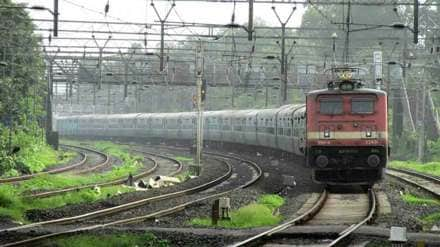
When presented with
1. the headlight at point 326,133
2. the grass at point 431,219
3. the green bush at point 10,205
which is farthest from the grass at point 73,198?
the grass at point 431,219

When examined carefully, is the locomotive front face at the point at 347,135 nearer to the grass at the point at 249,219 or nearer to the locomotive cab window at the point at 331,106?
the locomotive cab window at the point at 331,106

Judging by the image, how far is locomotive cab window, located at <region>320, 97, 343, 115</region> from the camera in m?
20.5

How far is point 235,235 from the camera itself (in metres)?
11.9

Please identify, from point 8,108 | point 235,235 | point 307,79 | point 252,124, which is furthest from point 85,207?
point 307,79

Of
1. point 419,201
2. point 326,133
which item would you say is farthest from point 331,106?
point 419,201

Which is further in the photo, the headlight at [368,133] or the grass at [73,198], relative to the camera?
the headlight at [368,133]

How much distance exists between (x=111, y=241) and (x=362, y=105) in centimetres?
1169

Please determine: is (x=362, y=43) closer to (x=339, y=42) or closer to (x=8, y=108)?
(x=339, y=42)

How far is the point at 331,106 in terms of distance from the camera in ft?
67.5

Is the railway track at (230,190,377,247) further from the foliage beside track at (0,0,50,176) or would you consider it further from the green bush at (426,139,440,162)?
the green bush at (426,139,440,162)

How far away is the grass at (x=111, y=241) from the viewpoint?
35.0 ft

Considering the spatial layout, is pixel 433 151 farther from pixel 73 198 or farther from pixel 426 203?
pixel 73 198

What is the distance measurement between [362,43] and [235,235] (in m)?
64.4

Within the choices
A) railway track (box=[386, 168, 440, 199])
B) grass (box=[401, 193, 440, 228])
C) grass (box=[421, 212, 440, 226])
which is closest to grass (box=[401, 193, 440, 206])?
grass (box=[401, 193, 440, 228])
